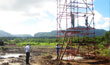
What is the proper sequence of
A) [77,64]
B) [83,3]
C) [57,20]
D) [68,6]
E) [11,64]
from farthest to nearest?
[57,20] → [83,3] → [68,6] → [11,64] → [77,64]

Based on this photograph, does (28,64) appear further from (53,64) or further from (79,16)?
(79,16)

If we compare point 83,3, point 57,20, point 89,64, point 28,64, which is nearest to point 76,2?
point 83,3

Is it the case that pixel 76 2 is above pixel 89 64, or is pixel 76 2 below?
above

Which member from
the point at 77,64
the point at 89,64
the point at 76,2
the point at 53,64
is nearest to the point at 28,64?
the point at 53,64

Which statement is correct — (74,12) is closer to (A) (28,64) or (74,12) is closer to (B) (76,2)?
(B) (76,2)

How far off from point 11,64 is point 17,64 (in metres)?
0.54

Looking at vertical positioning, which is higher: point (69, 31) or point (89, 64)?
point (69, 31)

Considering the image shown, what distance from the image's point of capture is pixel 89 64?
1102cm

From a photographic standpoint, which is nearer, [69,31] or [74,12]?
[69,31]

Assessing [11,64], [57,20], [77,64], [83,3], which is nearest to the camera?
[77,64]

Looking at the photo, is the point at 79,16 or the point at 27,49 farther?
the point at 79,16

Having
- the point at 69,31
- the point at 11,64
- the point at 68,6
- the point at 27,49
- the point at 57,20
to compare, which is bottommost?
the point at 11,64

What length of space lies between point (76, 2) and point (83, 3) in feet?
3.12

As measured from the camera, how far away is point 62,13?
1423 centimetres
